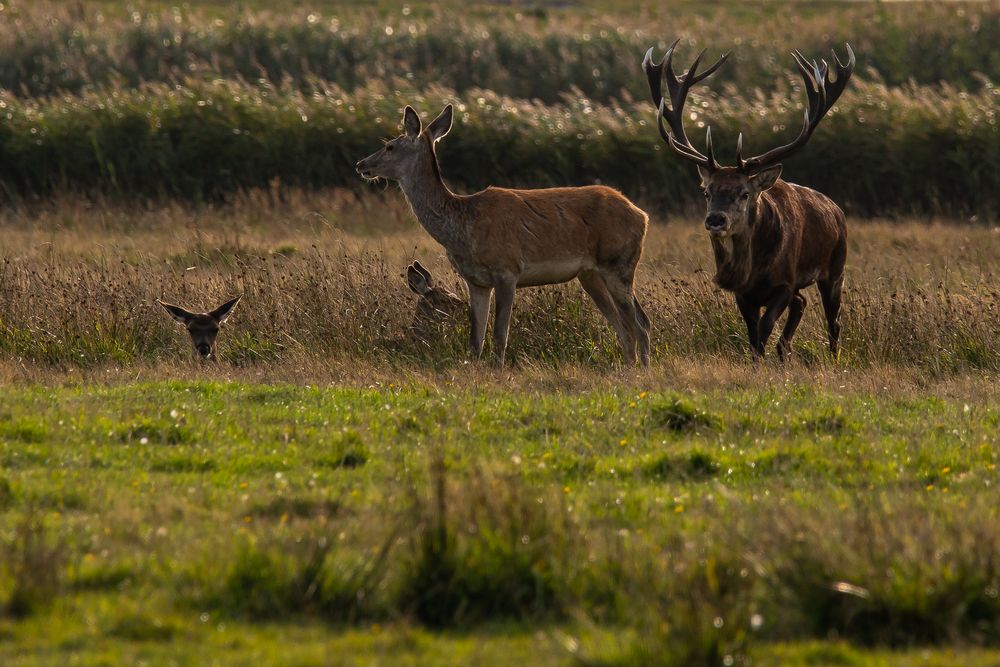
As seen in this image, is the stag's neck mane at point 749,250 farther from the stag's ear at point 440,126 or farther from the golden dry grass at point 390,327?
the stag's ear at point 440,126

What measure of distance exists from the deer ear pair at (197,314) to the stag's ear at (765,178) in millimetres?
4555

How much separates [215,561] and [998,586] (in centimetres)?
318

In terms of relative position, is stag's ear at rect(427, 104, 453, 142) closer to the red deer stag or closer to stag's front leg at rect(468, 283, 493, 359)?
the red deer stag

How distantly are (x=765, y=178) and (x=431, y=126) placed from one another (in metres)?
2.93

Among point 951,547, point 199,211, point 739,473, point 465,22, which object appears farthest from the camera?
point 465,22

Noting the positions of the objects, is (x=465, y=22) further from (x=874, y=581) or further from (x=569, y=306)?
(x=874, y=581)

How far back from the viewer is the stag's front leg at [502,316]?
43.2 ft

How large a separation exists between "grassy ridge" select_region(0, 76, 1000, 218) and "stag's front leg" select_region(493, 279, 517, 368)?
1177cm

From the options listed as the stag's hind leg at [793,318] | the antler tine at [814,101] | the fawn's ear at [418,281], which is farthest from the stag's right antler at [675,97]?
the fawn's ear at [418,281]

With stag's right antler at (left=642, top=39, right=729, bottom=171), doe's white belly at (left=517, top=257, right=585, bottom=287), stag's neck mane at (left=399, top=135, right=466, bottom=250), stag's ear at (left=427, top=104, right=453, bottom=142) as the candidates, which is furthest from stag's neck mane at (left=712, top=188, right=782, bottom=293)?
stag's ear at (left=427, top=104, right=453, bottom=142)

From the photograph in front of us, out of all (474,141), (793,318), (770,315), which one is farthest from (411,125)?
(474,141)

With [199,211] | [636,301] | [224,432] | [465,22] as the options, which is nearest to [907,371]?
[636,301]

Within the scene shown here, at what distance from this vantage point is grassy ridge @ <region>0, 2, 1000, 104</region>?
34.4 metres

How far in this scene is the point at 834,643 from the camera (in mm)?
6035
